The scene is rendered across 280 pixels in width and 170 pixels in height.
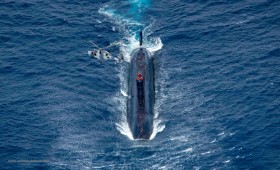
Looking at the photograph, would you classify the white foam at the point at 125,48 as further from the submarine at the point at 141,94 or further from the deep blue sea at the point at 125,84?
the submarine at the point at 141,94

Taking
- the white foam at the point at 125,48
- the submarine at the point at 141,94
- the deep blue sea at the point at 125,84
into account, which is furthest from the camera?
the white foam at the point at 125,48

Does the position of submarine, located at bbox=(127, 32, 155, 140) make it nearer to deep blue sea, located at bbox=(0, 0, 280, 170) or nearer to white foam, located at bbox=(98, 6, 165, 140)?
white foam, located at bbox=(98, 6, 165, 140)

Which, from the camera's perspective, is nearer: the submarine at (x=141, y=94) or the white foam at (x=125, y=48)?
the submarine at (x=141, y=94)

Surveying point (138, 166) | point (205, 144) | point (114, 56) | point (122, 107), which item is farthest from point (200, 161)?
point (114, 56)

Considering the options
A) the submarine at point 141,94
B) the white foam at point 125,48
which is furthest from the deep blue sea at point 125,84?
the submarine at point 141,94

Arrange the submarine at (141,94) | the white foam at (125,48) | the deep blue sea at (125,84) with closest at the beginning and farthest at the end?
1. the deep blue sea at (125,84)
2. the submarine at (141,94)
3. the white foam at (125,48)

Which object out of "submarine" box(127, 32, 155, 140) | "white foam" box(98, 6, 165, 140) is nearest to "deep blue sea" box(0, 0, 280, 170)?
"white foam" box(98, 6, 165, 140)

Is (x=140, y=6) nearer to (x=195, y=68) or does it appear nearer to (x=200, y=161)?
(x=195, y=68)
